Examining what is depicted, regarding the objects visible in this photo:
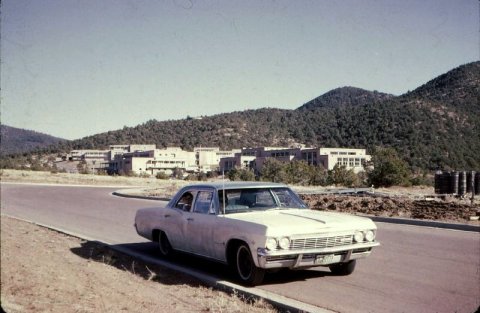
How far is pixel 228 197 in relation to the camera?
7730 millimetres

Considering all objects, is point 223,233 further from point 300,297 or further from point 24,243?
point 24,243

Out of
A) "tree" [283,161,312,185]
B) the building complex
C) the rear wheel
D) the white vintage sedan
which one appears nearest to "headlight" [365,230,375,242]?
the white vintage sedan

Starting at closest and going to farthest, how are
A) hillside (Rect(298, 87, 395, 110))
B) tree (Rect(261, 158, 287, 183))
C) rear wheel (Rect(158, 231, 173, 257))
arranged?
rear wheel (Rect(158, 231, 173, 257)) < tree (Rect(261, 158, 287, 183)) < hillside (Rect(298, 87, 395, 110))

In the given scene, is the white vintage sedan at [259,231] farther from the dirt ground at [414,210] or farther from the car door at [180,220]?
the dirt ground at [414,210]

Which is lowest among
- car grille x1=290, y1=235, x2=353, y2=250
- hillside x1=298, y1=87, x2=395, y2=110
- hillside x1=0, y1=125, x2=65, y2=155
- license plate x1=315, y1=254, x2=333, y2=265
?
license plate x1=315, y1=254, x2=333, y2=265

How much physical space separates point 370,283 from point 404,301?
3.03 ft

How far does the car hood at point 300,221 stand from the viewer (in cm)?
646

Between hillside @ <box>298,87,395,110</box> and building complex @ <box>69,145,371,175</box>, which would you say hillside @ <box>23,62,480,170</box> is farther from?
building complex @ <box>69,145,371,175</box>

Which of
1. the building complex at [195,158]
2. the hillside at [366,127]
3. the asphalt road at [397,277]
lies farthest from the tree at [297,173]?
the asphalt road at [397,277]

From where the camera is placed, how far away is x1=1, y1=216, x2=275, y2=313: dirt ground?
5.47 metres

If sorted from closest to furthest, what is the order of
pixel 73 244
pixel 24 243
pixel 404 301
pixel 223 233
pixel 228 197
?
pixel 404 301
pixel 223 233
pixel 228 197
pixel 24 243
pixel 73 244

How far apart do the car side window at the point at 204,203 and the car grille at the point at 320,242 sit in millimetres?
1601

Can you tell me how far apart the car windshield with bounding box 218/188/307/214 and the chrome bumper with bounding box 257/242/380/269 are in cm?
126

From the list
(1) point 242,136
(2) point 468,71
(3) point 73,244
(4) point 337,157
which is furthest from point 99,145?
(3) point 73,244
